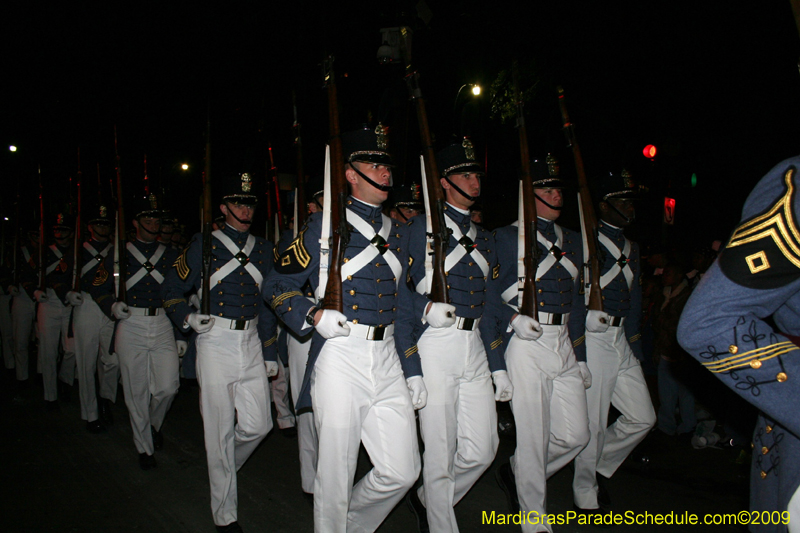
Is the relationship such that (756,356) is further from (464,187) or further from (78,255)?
(78,255)

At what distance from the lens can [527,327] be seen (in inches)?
158

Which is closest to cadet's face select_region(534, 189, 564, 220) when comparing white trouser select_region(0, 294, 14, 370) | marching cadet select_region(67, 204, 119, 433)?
marching cadet select_region(67, 204, 119, 433)

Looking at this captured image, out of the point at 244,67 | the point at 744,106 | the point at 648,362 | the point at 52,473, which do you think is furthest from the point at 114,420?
the point at 744,106

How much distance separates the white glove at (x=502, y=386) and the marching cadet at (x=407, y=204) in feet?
12.9

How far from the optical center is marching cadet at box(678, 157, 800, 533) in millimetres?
1433

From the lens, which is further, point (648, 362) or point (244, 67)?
point (648, 362)

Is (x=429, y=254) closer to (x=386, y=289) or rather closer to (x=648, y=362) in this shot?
(x=386, y=289)

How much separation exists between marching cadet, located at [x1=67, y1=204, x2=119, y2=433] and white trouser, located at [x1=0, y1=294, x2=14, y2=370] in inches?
187

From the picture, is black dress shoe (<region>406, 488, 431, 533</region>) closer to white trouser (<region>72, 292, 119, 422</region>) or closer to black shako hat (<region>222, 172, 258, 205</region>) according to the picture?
black shako hat (<region>222, 172, 258, 205</region>)

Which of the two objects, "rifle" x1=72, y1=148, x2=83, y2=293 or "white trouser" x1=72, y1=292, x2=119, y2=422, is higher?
"rifle" x1=72, y1=148, x2=83, y2=293

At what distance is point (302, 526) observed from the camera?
164 inches

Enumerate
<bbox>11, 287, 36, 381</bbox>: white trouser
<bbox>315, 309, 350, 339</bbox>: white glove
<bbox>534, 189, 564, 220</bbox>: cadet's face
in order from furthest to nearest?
1. <bbox>11, 287, 36, 381</bbox>: white trouser
2. <bbox>534, 189, 564, 220</bbox>: cadet's face
3. <bbox>315, 309, 350, 339</bbox>: white glove

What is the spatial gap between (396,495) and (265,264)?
2.49 meters

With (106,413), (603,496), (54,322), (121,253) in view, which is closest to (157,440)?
(106,413)
